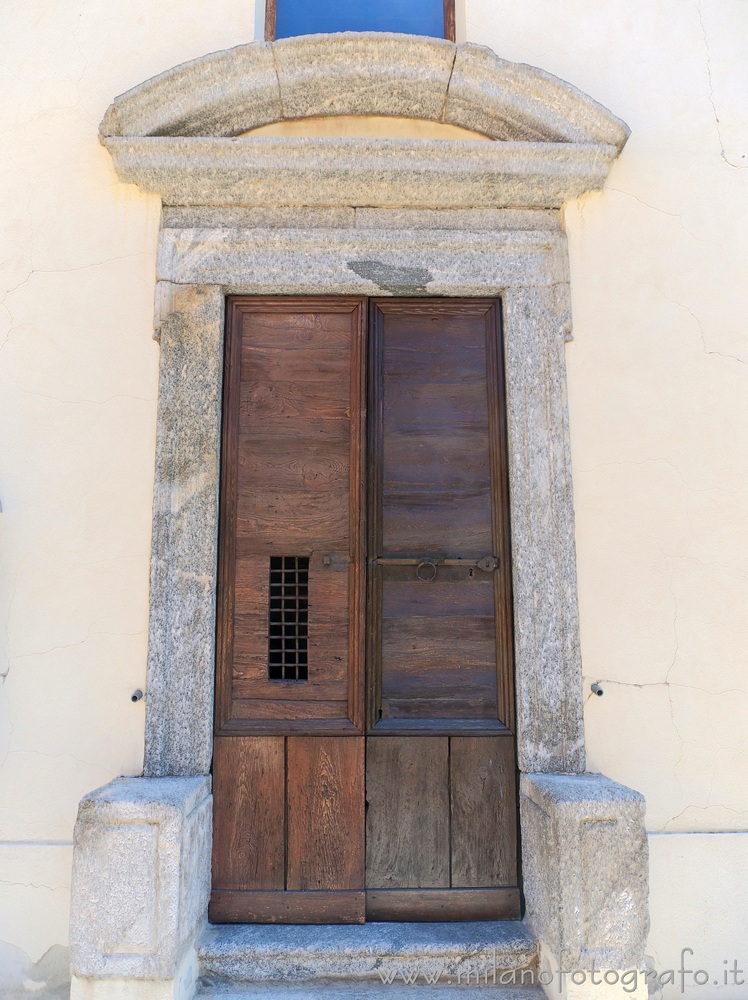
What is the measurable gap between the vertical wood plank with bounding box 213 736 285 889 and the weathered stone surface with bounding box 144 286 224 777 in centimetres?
12

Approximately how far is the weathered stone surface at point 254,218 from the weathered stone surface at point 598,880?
250cm

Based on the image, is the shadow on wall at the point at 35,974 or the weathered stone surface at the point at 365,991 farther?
the shadow on wall at the point at 35,974

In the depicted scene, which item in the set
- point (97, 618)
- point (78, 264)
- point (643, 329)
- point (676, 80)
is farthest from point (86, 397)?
point (676, 80)

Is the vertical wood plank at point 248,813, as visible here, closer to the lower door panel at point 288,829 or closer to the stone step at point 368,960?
the lower door panel at point 288,829

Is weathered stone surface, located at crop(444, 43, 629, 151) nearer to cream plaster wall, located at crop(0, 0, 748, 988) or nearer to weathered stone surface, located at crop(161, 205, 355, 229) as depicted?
cream plaster wall, located at crop(0, 0, 748, 988)

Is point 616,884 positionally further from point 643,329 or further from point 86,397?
point 86,397

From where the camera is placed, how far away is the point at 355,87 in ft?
10.3

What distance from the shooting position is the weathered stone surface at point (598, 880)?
2396 millimetres

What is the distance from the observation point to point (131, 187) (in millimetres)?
Answer: 3168

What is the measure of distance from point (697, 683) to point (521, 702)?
2.36 feet

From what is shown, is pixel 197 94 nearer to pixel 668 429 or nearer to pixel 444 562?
pixel 444 562

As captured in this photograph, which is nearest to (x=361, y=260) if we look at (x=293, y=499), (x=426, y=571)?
(x=293, y=499)

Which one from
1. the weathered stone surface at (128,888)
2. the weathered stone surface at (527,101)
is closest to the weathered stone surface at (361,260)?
the weathered stone surface at (527,101)

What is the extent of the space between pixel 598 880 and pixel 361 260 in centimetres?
256
